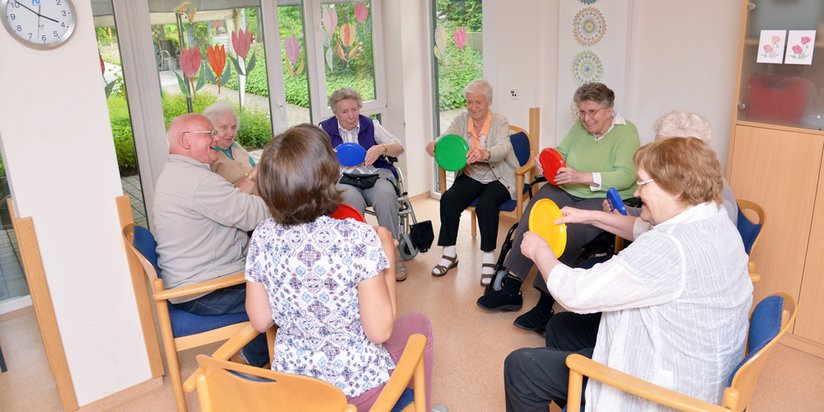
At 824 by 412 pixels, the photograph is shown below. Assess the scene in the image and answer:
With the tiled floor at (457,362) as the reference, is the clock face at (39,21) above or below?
above

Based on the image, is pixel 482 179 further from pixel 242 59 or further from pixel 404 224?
pixel 242 59

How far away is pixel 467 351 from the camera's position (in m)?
3.15

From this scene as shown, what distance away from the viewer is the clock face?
231 cm

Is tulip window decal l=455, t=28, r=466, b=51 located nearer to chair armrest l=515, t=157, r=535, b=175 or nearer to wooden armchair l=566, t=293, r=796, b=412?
chair armrest l=515, t=157, r=535, b=175

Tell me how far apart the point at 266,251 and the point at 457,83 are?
3589 mm

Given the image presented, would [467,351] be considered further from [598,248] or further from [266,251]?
[266,251]

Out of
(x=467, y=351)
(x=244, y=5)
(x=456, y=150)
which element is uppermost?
(x=244, y=5)

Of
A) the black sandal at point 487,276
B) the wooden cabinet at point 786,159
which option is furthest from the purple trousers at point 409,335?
the wooden cabinet at point 786,159

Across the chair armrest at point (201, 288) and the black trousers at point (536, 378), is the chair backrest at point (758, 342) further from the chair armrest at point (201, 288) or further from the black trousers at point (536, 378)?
the chair armrest at point (201, 288)

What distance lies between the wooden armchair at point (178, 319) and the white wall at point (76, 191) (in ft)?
0.68

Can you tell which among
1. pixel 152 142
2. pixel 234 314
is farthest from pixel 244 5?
pixel 234 314

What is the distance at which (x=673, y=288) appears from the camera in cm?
166

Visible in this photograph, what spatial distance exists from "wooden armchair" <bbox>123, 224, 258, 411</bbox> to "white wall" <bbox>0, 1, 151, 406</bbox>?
0.21 m

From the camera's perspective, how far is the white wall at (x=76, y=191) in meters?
2.39
